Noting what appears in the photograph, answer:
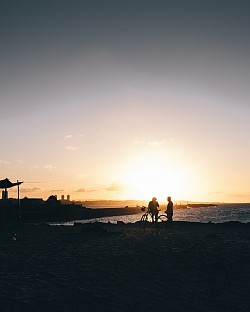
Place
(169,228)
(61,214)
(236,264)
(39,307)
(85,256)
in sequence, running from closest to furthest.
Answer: (39,307), (236,264), (85,256), (169,228), (61,214)

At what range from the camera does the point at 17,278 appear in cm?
942

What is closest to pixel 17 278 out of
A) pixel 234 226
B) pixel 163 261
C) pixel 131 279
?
pixel 131 279

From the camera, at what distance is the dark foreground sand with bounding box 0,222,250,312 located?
24.8 ft

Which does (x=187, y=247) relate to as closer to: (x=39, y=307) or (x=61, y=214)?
(x=39, y=307)

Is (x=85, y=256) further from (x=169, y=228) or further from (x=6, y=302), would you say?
(x=169, y=228)

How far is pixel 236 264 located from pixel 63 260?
21.9 feet

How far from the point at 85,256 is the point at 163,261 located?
3273 millimetres

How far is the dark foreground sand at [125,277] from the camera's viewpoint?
7.55m

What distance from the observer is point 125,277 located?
983cm

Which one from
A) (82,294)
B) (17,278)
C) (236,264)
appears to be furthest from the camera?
(236,264)

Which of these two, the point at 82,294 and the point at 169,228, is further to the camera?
the point at 169,228

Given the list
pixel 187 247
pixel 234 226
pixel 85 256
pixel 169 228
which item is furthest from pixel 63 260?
pixel 234 226

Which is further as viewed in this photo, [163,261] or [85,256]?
[85,256]

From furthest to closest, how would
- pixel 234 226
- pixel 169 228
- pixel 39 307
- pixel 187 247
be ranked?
1. pixel 234 226
2. pixel 169 228
3. pixel 187 247
4. pixel 39 307
